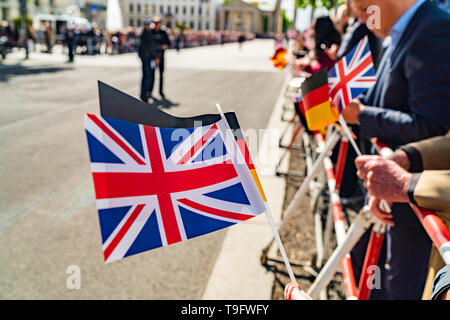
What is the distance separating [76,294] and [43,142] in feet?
13.6

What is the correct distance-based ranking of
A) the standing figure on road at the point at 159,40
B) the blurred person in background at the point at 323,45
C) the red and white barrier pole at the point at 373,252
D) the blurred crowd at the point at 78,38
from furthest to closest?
the blurred crowd at the point at 78,38 → the standing figure on road at the point at 159,40 → the blurred person in background at the point at 323,45 → the red and white barrier pole at the point at 373,252

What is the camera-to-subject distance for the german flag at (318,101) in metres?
1.91

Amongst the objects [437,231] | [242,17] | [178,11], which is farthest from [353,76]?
[178,11]

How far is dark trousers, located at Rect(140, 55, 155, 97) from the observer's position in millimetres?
9859

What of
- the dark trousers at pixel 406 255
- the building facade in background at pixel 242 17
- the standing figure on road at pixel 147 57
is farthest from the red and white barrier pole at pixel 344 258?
the building facade in background at pixel 242 17

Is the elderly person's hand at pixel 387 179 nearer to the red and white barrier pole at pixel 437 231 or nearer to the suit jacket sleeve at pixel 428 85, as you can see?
the red and white barrier pole at pixel 437 231

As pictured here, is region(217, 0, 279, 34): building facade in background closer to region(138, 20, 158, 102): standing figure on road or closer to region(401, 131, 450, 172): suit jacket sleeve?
region(138, 20, 158, 102): standing figure on road

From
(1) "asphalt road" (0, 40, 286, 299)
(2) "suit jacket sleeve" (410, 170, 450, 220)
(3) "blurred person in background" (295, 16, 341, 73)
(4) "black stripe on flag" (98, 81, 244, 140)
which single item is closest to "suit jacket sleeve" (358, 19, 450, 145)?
(2) "suit jacket sleeve" (410, 170, 450, 220)

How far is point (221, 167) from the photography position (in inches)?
46.2

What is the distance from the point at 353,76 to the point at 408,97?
34 centimetres

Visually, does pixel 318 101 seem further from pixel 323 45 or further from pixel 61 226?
pixel 323 45

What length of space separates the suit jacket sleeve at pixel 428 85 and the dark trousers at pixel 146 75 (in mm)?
8545
